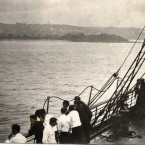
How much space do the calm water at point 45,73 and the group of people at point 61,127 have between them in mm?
6519

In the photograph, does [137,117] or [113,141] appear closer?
[113,141]

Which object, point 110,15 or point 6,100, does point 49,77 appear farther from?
point 110,15

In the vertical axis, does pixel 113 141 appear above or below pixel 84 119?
below

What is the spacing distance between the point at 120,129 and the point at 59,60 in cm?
1995

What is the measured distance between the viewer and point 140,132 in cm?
511

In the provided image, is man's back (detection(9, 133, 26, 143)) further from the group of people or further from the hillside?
the hillside

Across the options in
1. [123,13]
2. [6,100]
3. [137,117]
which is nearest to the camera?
[137,117]

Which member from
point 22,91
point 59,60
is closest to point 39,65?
point 59,60

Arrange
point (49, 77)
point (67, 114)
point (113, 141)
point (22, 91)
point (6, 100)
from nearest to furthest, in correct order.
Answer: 1. point (67, 114)
2. point (113, 141)
3. point (6, 100)
4. point (22, 91)
5. point (49, 77)

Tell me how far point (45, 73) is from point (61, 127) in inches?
733

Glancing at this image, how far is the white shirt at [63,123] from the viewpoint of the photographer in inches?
148

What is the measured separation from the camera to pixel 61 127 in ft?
12.5

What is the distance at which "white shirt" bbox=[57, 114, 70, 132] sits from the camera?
12.4 feet

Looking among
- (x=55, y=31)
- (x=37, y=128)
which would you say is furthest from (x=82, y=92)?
(x=55, y=31)
